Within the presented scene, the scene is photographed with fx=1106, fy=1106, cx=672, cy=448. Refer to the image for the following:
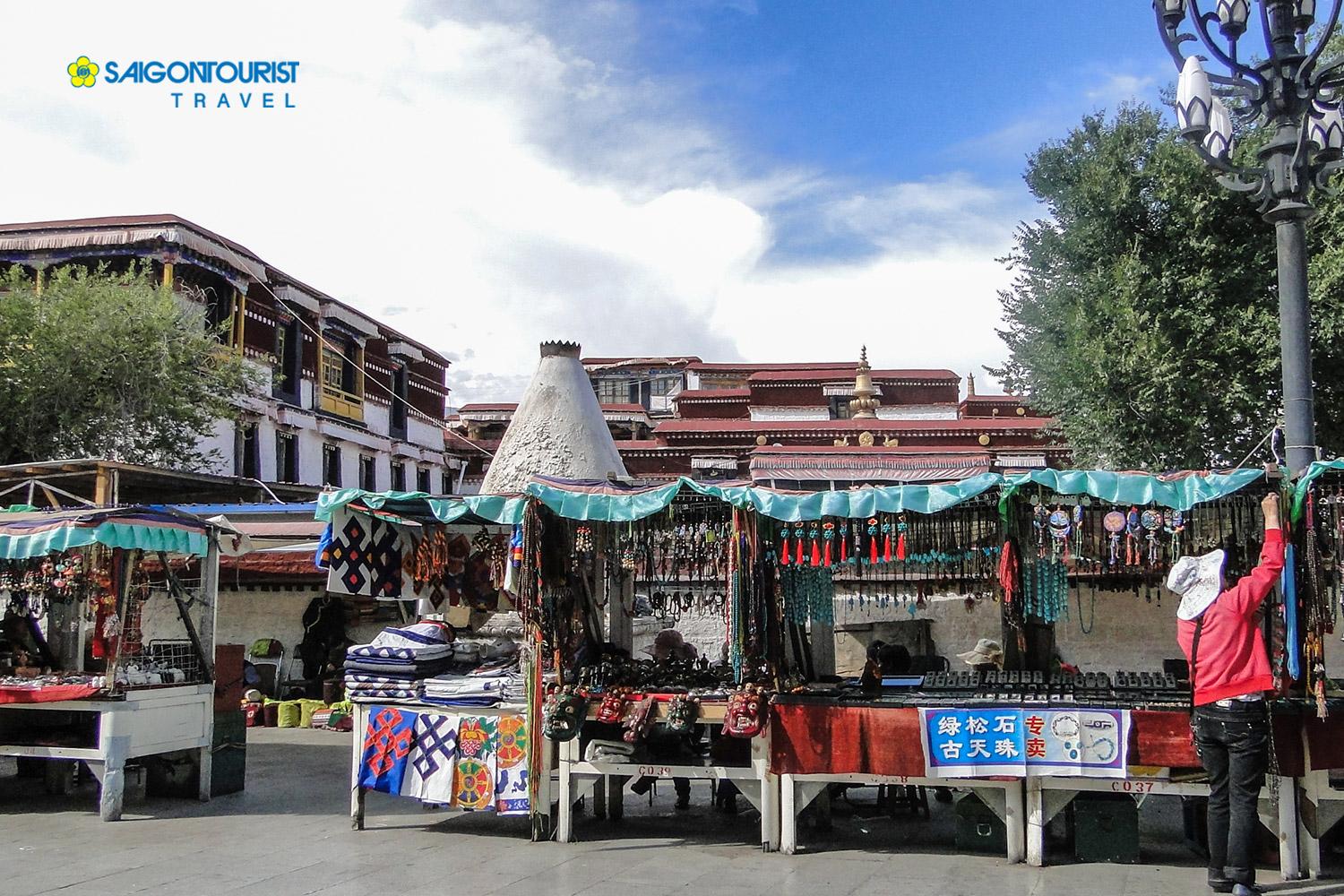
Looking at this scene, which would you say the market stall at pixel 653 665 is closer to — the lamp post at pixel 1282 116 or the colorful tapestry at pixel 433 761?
the colorful tapestry at pixel 433 761

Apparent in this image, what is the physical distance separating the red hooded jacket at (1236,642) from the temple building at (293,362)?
20.8 metres

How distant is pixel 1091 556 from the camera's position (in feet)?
24.9

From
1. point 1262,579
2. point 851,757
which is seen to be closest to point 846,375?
point 851,757

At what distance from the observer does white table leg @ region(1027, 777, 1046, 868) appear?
277 inches

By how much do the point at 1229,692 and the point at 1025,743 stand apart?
4.41 feet

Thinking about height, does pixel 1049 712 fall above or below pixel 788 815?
above

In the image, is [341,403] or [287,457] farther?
[341,403]

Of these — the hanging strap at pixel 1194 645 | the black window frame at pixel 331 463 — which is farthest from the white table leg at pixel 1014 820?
the black window frame at pixel 331 463

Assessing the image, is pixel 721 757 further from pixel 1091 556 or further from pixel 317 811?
pixel 317 811

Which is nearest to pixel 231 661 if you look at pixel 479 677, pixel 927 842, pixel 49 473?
pixel 479 677

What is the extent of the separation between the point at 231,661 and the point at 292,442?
772 inches

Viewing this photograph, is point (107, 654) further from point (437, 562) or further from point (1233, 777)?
point (1233, 777)

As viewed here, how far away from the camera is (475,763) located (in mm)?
8055

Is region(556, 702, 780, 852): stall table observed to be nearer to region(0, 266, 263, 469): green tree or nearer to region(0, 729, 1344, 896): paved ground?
region(0, 729, 1344, 896): paved ground
